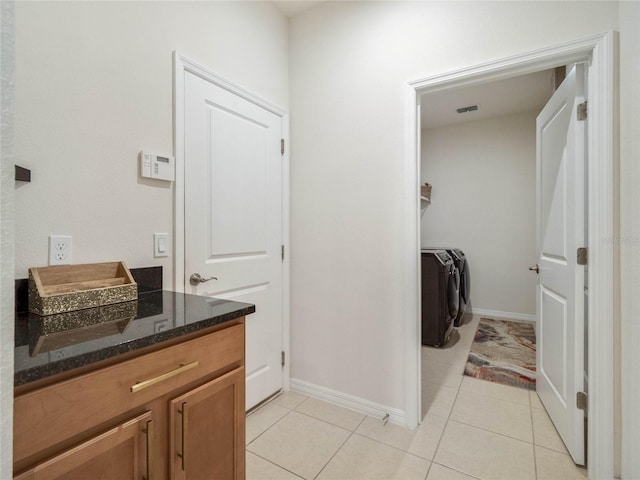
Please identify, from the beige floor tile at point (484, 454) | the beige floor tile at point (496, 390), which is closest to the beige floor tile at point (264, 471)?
the beige floor tile at point (484, 454)

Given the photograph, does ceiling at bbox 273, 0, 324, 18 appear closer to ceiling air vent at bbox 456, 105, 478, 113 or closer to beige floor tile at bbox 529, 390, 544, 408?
ceiling air vent at bbox 456, 105, 478, 113

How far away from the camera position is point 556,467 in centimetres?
158

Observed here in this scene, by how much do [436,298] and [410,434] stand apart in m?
1.53

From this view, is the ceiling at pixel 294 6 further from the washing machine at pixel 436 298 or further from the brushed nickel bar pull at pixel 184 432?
the brushed nickel bar pull at pixel 184 432

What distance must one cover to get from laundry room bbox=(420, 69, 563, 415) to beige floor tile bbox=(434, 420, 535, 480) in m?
1.58

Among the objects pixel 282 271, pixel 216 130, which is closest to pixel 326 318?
pixel 282 271

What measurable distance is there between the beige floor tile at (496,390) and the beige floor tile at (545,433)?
141 mm

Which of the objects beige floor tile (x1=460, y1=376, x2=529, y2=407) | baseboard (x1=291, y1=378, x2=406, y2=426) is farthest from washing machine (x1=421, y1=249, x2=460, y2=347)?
baseboard (x1=291, y1=378, x2=406, y2=426)

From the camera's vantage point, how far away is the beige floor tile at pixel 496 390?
2250mm

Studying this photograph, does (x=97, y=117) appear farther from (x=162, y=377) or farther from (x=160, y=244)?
(x=162, y=377)

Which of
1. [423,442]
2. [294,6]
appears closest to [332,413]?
[423,442]

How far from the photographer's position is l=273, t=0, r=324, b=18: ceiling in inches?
87.9

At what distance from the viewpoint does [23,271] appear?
1.10 metres

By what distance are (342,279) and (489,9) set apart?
176 centimetres
